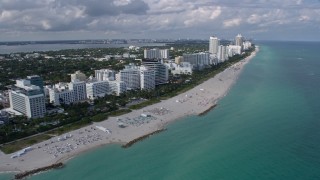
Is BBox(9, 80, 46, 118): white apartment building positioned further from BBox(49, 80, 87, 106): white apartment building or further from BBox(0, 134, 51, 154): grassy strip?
BBox(0, 134, 51, 154): grassy strip

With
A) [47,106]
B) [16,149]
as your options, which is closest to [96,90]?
[47,106]

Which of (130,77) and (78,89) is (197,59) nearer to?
(130,77)

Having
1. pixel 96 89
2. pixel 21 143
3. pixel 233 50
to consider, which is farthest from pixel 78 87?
pixel 233 50

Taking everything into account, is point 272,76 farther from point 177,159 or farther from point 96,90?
point 177,159

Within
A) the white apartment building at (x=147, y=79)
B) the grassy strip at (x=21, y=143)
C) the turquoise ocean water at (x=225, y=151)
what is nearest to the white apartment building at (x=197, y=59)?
the white apartment building at (x=147, y=79)

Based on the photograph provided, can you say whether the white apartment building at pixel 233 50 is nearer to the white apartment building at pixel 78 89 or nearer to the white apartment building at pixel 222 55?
the white apartment building at pixel 222 55
